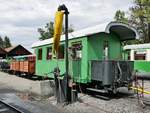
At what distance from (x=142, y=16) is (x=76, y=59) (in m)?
27.7

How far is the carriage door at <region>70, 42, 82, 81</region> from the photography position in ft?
43.0

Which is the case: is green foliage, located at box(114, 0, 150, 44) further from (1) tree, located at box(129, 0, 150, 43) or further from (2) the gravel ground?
(2) the gravel ground

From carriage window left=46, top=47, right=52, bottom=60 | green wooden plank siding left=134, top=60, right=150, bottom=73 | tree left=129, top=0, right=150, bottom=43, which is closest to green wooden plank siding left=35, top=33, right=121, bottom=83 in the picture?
carriage window left=46, top=47, right=52, bottom=60

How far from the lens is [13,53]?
5647 centimetres

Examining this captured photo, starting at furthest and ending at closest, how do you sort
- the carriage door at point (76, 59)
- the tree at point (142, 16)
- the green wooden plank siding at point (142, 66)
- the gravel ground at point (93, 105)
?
the tree at point (142, 16) < the green wooden plank siding at point (142, 66) < the carriage door at point (76, 59) < the gravel ground at point (93, 105)

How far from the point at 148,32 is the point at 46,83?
29860 mm

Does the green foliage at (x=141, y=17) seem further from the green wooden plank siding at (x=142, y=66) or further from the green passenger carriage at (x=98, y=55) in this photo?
the green passenger carriage at (x=98, y=55)

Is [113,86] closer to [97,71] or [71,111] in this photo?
[97,71]

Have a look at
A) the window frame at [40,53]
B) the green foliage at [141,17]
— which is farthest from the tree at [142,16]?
the window frame at [40,53]

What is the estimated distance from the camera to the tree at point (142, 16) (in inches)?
1471

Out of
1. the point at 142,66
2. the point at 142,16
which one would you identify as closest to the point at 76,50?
the point at 142,66

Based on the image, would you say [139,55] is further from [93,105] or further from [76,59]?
[93,105]

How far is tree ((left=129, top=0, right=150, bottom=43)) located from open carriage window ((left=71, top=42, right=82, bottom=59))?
25.3 m

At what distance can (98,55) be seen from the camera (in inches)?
518
